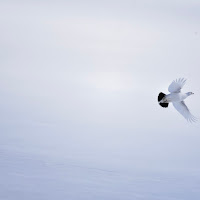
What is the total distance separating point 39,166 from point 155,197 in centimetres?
2567

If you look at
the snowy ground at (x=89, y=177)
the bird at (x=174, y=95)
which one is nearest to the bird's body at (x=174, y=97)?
the bird at (x=174, y=95)

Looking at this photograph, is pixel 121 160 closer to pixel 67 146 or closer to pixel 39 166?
pixel 67 146

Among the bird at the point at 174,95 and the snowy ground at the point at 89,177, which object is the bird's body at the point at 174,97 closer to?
the bird at the point at 174,95

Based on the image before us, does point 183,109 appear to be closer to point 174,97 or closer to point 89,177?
point 174,97

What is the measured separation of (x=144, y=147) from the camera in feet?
556

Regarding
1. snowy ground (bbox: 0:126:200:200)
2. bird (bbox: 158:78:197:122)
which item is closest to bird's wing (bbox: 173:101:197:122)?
bird (bbox: 158:78:197:122)

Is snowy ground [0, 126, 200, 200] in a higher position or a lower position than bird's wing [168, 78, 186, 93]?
higher

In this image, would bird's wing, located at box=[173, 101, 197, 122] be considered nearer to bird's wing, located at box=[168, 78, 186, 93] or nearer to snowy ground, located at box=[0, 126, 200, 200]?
bird's wing, located at box=[168, 78, 186, 93]

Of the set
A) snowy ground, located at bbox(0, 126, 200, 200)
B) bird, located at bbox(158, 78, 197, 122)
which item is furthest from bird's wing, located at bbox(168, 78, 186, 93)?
snowy ground, located at bbox(0, 126, 200, 200)

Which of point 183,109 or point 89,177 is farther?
point 89,177

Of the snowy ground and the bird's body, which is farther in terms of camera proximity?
the snowy ground

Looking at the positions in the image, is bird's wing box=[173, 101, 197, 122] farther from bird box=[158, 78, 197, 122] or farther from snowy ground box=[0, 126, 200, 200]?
snowy ground box=[0, 126, 200, 200]


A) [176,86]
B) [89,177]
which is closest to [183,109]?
[176,86]

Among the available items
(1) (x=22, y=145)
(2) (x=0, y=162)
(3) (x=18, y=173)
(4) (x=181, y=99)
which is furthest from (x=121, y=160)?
(4) (x=181, y=99)
